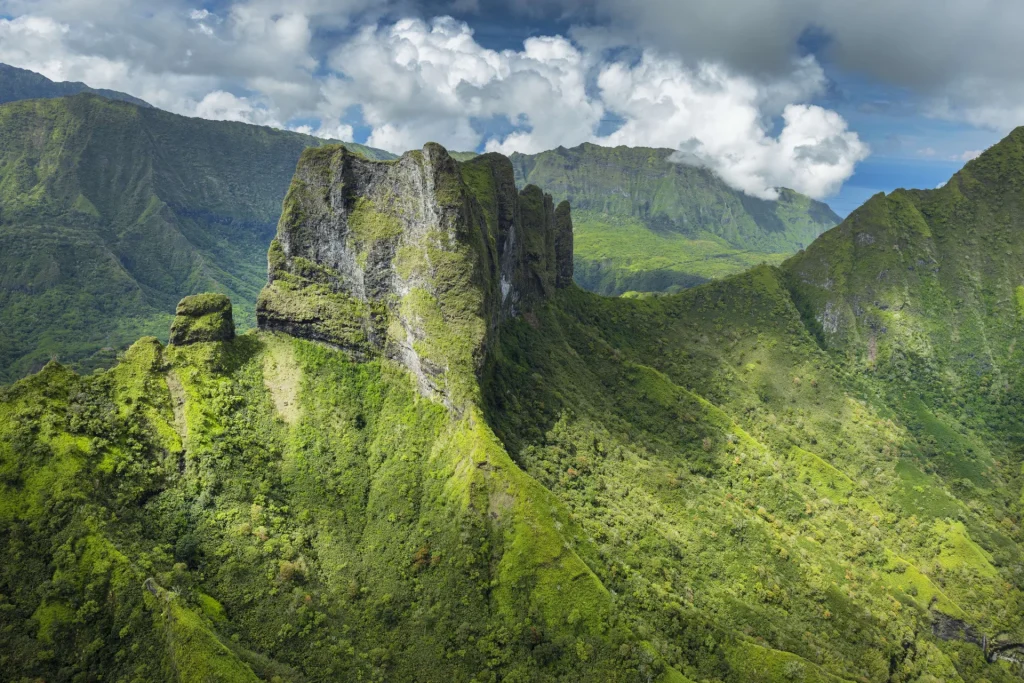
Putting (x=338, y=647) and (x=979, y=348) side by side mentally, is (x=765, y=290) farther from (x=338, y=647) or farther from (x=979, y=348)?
(x=338, y=647)

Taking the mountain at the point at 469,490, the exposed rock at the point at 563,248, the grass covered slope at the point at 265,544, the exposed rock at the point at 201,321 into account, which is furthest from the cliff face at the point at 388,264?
the exposed rock at the point at 563,248

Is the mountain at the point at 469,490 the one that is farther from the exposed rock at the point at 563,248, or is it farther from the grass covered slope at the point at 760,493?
the exposed rock at the point at 563,248

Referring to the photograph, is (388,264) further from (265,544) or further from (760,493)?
(760,493)

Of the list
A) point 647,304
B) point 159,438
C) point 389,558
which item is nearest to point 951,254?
point 647,304

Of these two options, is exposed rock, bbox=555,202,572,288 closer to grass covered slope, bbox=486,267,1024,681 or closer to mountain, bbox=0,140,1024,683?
mountain, bbox=0,140,1024,683

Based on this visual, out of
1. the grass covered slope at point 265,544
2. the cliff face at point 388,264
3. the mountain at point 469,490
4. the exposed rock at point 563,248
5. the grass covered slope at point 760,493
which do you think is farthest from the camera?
the exposed rock at point 563,248

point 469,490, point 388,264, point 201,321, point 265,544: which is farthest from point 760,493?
point 201,321

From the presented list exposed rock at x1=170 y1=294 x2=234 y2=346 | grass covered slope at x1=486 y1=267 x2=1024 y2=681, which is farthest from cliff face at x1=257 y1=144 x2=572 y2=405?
grass covered slope at x1=486 y1=267 x2=1024 y2=681
